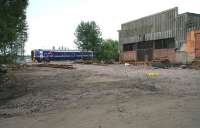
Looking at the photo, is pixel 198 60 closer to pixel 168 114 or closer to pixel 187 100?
pixel 187 100

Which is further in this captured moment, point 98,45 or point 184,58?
point 98,45

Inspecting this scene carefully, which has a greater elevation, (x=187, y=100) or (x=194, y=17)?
(x=194, y=17)

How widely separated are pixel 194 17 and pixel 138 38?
43.6ft

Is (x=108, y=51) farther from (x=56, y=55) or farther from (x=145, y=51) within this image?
(x=145, y=51)

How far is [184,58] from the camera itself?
42.2 m

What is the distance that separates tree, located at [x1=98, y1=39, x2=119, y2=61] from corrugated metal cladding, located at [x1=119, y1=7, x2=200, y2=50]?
3290cm

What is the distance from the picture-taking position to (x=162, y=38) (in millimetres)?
49500

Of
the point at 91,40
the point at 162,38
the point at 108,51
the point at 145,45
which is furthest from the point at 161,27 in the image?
the point at 108,51

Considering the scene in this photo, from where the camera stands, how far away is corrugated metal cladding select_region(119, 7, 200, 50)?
4409 cm

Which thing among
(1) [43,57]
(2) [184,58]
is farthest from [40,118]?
(1) [43,57]

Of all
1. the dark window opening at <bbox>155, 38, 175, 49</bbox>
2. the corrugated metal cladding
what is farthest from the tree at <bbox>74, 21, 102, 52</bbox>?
the dark window opening at <bbox>155, 38, 175, 49</bbox>

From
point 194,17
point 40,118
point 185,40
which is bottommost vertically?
point 40,118

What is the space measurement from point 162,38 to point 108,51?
5844cm

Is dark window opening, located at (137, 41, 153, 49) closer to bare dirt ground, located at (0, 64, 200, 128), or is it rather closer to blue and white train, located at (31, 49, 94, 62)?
blue and white train, located at (31, 49, 94, 62)
